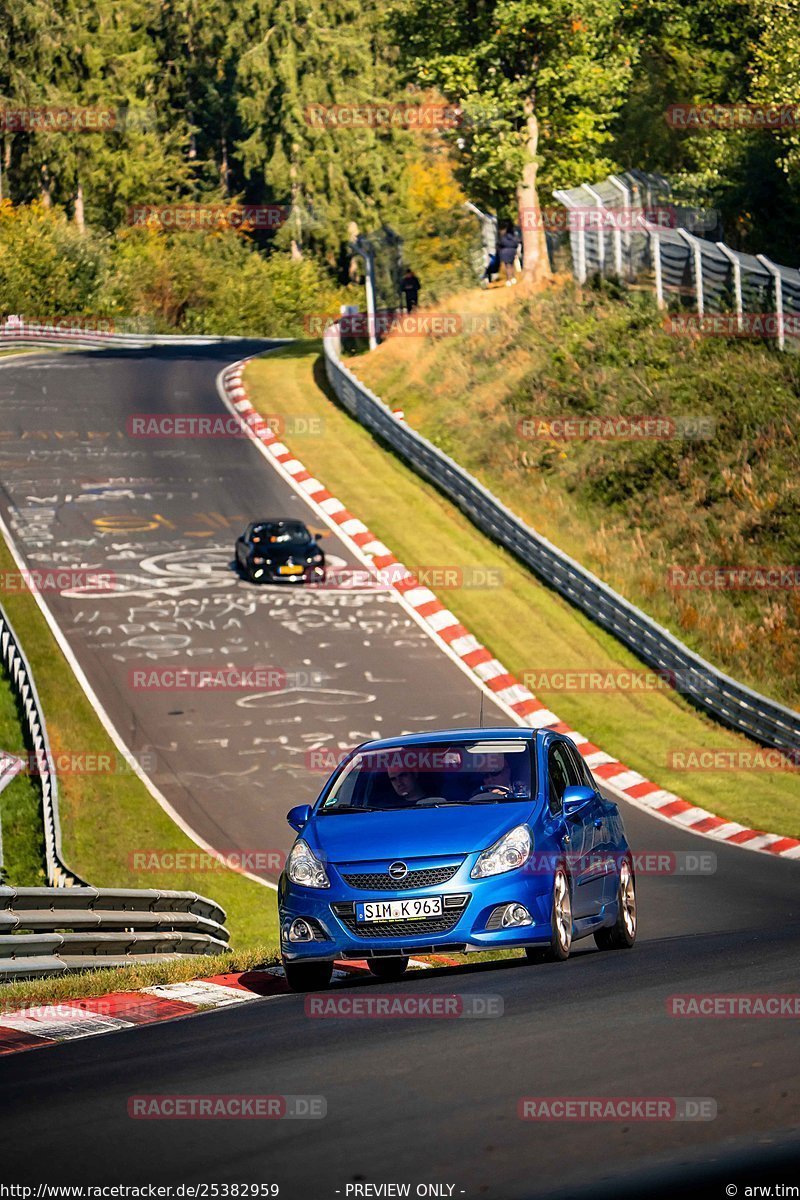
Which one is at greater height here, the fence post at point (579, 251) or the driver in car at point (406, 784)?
the fence post at point (579, 251)

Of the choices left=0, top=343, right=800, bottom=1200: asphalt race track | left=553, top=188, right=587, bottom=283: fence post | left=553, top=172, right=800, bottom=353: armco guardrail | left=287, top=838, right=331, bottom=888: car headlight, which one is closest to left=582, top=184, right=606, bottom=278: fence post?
left=553, top=172, right=800, bottom=353: armco guardrail

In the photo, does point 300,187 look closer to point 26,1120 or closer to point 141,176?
point 141,176

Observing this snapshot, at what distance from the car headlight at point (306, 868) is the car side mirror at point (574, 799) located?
170 cm

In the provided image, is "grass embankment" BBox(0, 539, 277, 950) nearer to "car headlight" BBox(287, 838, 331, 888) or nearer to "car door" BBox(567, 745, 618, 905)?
"car door" BBox(567, 745, 618, 905)

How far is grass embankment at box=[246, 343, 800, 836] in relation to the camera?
23.9 meters

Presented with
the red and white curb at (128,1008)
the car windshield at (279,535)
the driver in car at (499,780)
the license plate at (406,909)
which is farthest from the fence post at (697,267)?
the license plate at (406,909)

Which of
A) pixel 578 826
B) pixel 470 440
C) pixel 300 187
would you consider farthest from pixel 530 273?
pixel 300 187

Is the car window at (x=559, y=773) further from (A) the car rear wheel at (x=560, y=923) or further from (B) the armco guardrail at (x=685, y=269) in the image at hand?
(B) the armco guardrail at (x=685, y=269)

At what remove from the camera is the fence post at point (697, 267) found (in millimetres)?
39281

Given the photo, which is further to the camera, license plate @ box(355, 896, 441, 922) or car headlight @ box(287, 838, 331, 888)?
car headlight @ box(287, 838, 331, 888)

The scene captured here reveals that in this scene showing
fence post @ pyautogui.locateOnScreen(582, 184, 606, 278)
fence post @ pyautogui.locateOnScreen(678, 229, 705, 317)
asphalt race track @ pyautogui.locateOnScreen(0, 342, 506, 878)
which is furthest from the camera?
fence post @ pyautogui.locateOnScreen(582, 184, 606, 278)

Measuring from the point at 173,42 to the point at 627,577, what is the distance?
7787 centimetres

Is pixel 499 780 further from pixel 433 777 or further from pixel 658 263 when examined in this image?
pixel 658 263

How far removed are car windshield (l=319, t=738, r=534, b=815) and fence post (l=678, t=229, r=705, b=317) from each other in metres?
29.9
